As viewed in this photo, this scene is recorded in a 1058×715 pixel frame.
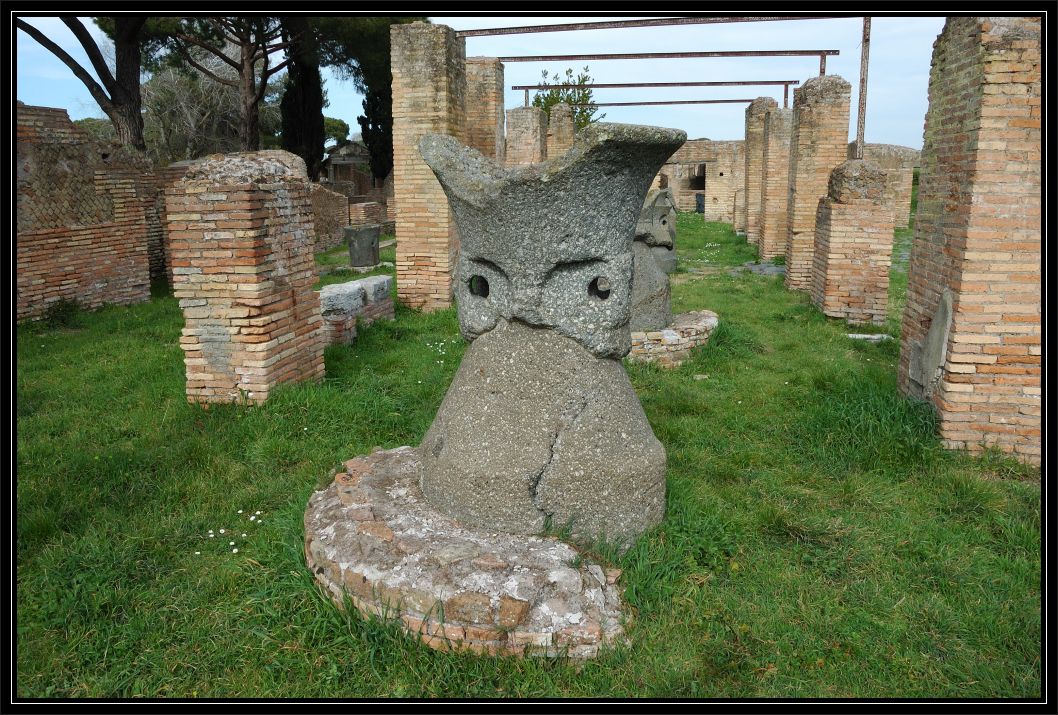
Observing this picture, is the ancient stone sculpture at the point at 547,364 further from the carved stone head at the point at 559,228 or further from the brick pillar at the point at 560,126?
the brick pillar at the point at 560,126

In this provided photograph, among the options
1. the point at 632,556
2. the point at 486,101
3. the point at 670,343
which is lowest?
the point at 632,556

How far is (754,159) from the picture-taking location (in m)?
→ 18.7

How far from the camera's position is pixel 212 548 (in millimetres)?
3500

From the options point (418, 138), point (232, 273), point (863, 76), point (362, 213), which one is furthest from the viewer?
point (362, 213)

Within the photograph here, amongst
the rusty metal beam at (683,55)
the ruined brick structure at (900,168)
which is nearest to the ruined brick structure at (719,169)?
the ruined brick structure at (900,168)

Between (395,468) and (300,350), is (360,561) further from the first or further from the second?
(300,350)

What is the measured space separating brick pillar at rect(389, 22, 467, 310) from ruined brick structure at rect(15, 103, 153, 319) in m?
4.46

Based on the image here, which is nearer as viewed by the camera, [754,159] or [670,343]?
[670,343]

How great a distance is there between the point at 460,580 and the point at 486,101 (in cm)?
1107

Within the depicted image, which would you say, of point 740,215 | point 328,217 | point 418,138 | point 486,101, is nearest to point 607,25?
point 486,101

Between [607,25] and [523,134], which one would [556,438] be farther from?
[523,134]

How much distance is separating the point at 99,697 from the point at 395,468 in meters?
1.64

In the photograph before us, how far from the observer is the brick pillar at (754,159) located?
18453mm

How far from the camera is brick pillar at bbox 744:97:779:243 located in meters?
18.5
